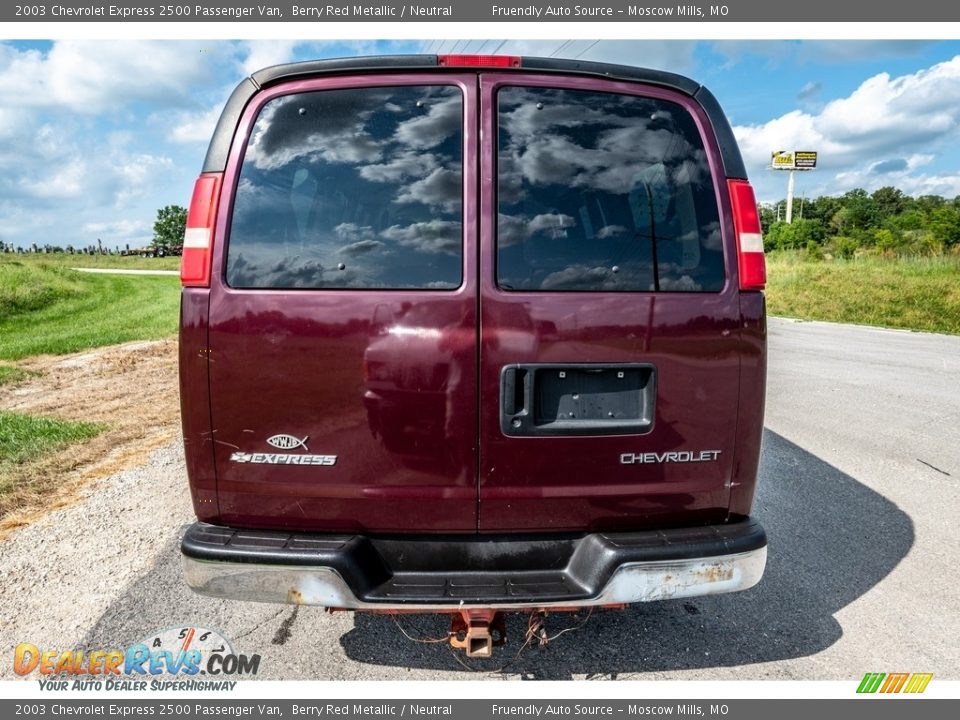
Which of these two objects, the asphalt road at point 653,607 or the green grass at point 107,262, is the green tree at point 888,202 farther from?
the asphalt road at point 653,607

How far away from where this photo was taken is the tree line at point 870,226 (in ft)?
147

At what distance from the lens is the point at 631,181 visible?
2375mm

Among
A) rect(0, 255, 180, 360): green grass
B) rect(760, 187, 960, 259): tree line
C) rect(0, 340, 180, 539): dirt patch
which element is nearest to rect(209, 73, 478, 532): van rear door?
rect(0, 340, 180, 539): dirt patch

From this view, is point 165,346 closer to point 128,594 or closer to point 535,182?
point 128,594

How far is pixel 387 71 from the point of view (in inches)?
92.0

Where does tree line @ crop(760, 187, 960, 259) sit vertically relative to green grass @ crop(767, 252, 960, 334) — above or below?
above

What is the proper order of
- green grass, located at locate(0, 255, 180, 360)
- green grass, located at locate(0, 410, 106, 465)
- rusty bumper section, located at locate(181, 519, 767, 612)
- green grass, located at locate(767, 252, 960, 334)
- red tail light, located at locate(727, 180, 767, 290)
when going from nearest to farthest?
rusty bumper section, located at locate(181, 519, 767, 612)
red tail light, located at locate(727, 180, 767, 290)
green grass, located at locate(0, 410, 106, 465)
green grass, located at locate(0, 255, 180, 360)
green grass, located at locate(767, 252, 960, 334)

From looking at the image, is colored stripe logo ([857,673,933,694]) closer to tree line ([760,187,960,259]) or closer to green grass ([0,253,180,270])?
tree line ([760,187,960,259])

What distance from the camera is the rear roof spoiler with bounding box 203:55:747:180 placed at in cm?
232

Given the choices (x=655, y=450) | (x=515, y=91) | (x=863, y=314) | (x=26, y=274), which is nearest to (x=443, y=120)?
(x=515, y=91)

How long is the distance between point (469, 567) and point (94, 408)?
6.36 meters

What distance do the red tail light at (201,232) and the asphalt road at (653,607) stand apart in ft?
5.51

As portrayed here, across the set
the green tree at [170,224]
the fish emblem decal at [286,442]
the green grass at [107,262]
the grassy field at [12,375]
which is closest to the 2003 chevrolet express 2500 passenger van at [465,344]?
the fish emblem decal at [286,442]

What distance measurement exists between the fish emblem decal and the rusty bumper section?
1.13 feet
